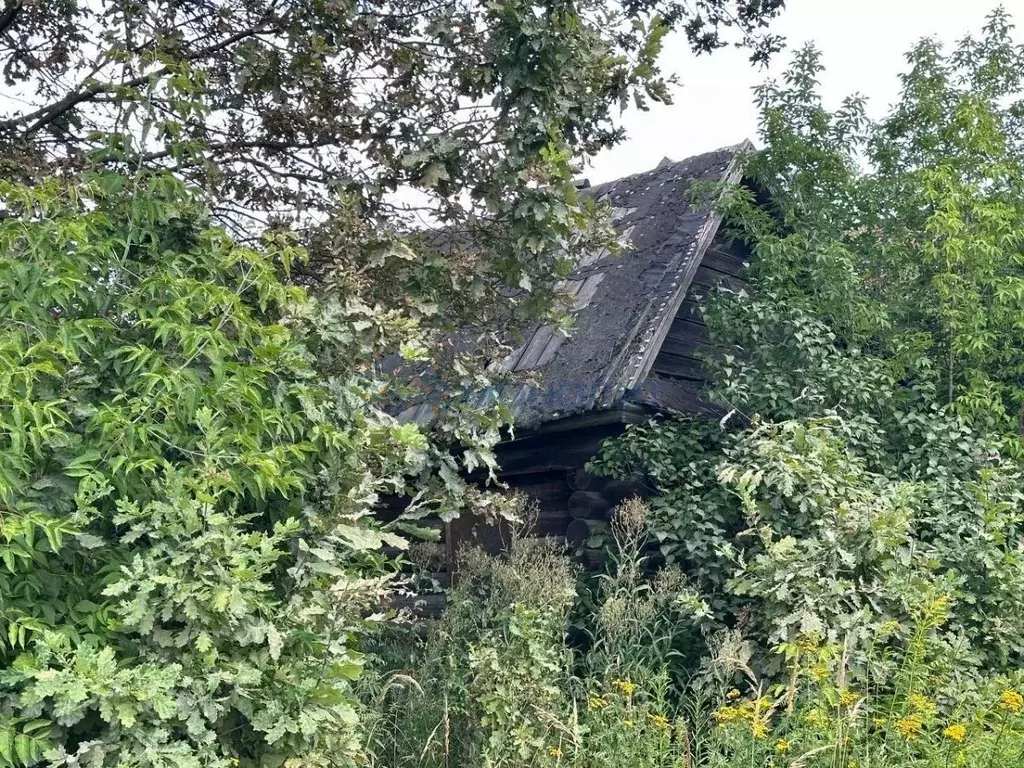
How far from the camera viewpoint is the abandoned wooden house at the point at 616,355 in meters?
7.10

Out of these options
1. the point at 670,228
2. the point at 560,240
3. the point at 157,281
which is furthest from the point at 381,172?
the point at 670,228

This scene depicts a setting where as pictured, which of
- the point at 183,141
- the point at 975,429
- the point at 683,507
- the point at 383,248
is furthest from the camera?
the point at 975,429

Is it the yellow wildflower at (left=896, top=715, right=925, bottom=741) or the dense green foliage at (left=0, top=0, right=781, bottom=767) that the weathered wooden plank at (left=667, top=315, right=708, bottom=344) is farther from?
the yellow wildflower at (left=896, top=715, right=925, bottom=741)

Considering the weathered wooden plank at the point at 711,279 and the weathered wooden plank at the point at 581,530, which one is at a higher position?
Answer: the weathered wooden plank at the point at 711,279

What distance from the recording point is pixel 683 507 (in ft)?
21.7

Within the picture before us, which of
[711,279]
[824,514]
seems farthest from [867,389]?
[711,279]

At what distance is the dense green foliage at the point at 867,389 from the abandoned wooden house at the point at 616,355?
316 mm

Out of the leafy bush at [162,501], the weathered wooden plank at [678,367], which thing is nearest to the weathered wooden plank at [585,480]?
the weathered wooden plank at [678,367]

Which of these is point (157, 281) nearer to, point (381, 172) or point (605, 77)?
point (381, 172)

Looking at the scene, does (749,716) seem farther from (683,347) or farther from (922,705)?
(683,347)

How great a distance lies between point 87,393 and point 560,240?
2530mm

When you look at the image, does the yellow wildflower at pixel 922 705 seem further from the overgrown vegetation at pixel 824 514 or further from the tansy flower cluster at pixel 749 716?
the tansy flower cluster at pixel 749 716

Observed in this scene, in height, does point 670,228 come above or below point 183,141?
above

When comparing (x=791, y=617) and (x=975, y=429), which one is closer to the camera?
(x=791, y=617)
